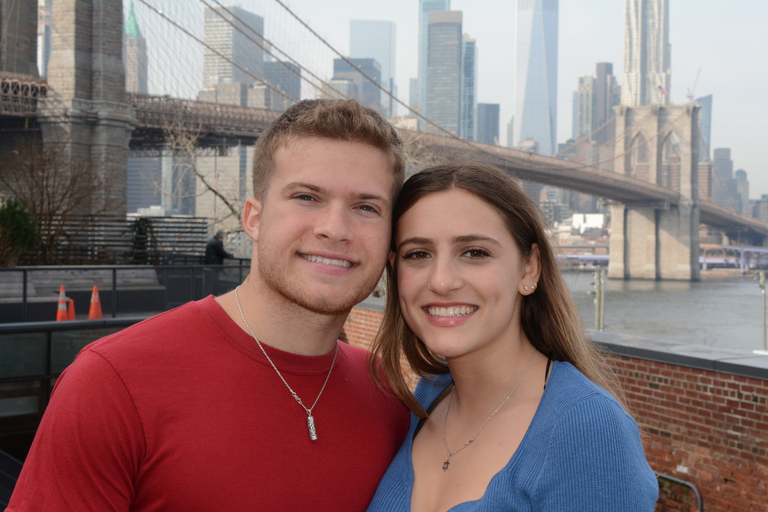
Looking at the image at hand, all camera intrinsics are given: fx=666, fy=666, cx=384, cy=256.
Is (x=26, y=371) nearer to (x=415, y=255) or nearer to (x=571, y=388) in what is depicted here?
(x=415, y=255)

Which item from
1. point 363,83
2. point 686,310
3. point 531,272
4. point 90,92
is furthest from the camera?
point 363,83

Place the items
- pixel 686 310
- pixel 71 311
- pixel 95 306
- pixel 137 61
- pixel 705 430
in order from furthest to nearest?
pixel 137 61, pixel 686 310, pixel 71 311, pixel 95 306, pixel 705 430

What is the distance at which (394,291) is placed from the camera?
2301 millimetres

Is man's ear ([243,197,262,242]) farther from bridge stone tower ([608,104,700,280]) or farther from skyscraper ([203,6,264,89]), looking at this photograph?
bridge stone tower ([608,104,700,280])

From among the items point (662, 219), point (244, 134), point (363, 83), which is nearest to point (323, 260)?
point (244, 134)

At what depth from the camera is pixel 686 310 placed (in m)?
35.2

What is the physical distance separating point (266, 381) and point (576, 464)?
800 millimetres

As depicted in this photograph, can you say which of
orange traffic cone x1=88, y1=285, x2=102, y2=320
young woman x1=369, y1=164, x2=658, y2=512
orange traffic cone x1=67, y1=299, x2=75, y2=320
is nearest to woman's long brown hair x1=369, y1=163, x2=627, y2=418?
young woman x1=369, y1=164, x2=658, y2=512

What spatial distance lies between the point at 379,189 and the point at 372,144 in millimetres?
128

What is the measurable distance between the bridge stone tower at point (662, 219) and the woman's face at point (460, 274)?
4602cm

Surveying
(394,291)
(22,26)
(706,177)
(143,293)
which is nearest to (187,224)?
(143,293)

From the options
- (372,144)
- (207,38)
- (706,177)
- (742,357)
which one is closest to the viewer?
(372,144)

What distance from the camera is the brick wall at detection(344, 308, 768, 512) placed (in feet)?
17.3

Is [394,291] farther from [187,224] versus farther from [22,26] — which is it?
[22,26]
